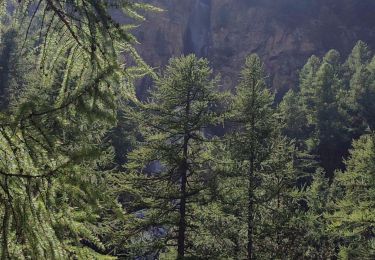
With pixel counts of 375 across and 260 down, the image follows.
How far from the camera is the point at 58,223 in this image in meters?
2.19

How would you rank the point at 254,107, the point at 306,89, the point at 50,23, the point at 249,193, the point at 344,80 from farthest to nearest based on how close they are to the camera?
the point at 344,80, the point at 306,89, the point at 254,107, the point at 249,193, the point at 50,23

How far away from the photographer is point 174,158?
1053 cm

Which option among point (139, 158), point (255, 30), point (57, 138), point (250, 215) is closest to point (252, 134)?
point (250, 215)

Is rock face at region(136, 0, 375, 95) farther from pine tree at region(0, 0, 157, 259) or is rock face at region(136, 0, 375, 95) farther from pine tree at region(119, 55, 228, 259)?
pine tree at region(0, 0, 157, 259)

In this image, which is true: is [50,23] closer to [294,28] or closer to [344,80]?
[344,80]

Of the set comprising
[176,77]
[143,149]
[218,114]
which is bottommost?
[143,149]

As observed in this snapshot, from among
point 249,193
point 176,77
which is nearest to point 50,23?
point 176,77

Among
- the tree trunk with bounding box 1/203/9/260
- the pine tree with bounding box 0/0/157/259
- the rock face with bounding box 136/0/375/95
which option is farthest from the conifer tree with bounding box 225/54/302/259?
the rock face with bounding box 136/0/375/95

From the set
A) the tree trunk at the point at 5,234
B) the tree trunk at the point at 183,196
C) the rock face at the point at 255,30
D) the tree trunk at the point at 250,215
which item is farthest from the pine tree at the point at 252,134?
the rock face at the point at 255,30

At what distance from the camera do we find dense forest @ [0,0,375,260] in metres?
2.18

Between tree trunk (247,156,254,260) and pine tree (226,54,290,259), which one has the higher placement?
pine tree (226,54,290,259)

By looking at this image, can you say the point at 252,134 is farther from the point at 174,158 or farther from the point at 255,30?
the point at 255,30

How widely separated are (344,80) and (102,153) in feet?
136

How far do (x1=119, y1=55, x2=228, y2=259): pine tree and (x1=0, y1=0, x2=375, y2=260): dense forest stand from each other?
0.12 ft
